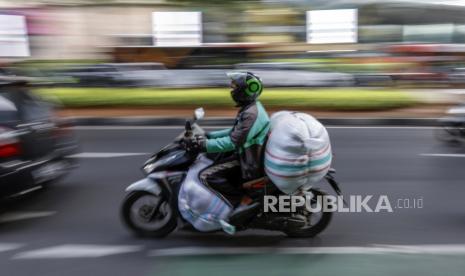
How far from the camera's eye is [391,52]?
19547 mm

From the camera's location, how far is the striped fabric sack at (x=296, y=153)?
3.96m

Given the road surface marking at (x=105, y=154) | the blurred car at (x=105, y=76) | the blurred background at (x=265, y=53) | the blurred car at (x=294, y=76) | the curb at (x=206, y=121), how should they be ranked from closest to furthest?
1. the road surface marking at (x=105, y=154)
2. the curb at (x=206, y=121)
3. the blurred background at (x=265, y=53)
4. the blurred car at (x=105, y=76)
5. the blurred car at (x=294, y=76)

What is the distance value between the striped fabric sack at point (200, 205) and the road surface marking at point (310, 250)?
18 cm

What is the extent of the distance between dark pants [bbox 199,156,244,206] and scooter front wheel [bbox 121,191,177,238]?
1.39ft

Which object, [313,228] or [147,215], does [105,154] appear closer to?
[147,215]

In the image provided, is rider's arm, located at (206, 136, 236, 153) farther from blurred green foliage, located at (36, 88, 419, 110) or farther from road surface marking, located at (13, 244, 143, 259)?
blurred green foliage, located at (36, 88, 419, 110)

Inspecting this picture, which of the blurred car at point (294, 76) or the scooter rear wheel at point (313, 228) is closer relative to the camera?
the scooter rear wheel at point (313, 228)

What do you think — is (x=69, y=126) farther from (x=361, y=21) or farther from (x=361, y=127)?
(x=361, y=21)

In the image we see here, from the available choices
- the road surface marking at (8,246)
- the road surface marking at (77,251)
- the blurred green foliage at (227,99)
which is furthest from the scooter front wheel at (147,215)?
the blurred green foliage at (227,99)

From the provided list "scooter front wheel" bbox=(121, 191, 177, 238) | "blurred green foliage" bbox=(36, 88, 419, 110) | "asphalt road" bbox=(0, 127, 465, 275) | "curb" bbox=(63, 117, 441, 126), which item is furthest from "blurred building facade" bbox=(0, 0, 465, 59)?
"scooter front wheel" bbox=(121, 191, 177, 238)

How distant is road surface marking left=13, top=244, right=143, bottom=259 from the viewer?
4.34m

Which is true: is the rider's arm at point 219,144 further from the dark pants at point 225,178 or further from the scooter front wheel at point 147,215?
the scooter front wheel at point 147,215

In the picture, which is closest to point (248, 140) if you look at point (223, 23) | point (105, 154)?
point (105, 154)

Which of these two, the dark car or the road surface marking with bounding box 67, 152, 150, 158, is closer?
the dark car
